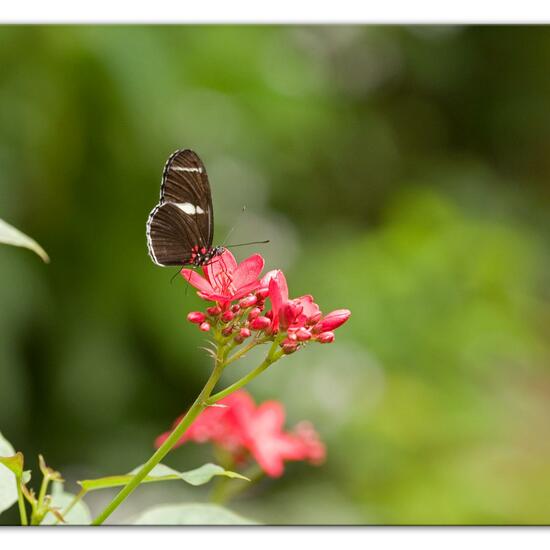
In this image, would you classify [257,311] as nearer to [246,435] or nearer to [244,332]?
[244,332]

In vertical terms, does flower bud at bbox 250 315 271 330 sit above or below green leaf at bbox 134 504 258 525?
above

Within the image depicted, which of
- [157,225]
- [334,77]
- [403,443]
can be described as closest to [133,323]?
[403,443]

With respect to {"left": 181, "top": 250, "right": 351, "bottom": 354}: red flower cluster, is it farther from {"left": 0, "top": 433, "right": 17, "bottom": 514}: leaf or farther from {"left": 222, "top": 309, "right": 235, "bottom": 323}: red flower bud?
{"left": 0, "top": 433, "right": 17, "bottom": 514}: leaf

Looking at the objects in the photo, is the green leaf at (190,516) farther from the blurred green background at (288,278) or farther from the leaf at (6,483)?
the blurred green background at (288,278)
